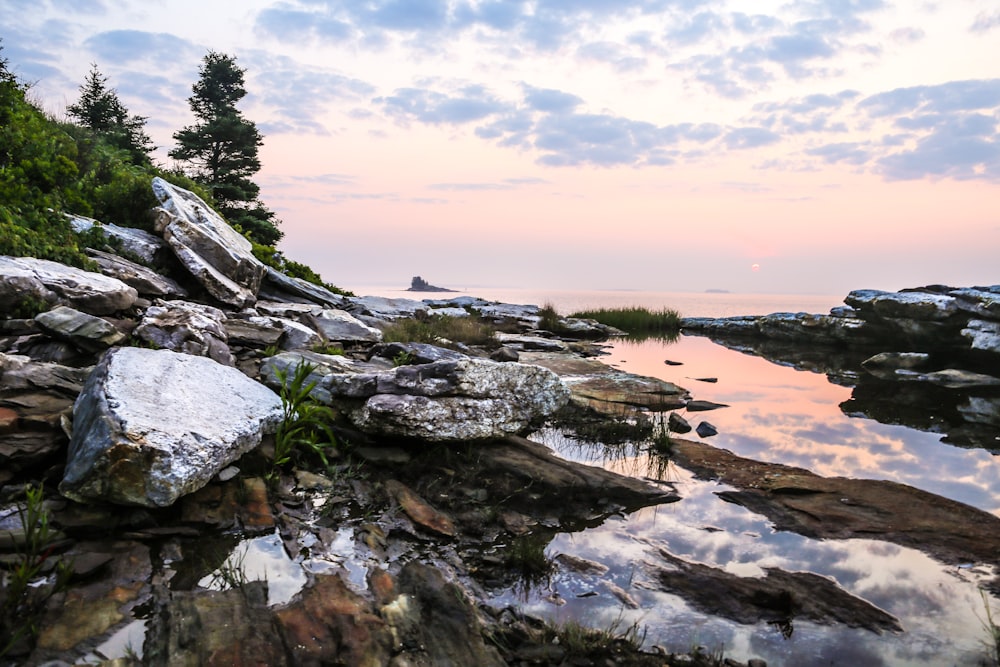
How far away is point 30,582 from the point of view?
3.11 metres

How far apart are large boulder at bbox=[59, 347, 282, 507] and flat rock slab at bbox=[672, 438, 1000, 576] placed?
4374 millimetres

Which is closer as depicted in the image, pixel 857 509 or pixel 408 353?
pixel 857 509

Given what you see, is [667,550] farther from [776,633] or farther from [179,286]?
[179,286]

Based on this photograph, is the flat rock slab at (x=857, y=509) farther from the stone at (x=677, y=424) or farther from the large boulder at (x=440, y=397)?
the large boulder at (x=440, y=397)

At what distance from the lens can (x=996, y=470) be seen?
6477 mm

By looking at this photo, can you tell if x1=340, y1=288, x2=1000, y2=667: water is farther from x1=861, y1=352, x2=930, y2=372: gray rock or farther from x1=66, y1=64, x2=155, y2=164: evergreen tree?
x1=66, y1=64, x2=155, y2=164: evergreen tree

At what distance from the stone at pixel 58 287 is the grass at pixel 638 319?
22901mm

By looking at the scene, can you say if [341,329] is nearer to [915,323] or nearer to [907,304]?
[907,304]

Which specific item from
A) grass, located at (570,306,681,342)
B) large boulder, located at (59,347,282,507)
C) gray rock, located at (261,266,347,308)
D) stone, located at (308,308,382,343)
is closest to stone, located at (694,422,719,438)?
large boulder, located at (59,347,282,507)

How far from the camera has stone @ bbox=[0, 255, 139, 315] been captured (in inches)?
247

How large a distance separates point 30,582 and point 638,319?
2770cm

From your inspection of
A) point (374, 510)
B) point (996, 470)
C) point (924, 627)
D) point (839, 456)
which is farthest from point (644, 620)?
point (996, 470)

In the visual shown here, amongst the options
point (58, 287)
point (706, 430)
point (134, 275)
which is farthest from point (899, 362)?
point (58, 287)

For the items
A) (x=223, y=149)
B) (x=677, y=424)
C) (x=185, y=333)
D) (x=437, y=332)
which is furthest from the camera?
(x=223, y=149)
